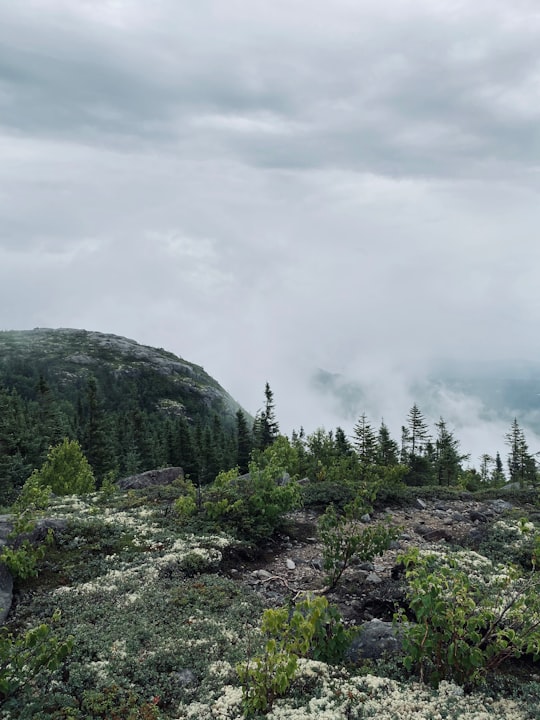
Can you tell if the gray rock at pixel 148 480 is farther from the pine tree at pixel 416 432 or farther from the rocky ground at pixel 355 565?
the pine tree at pixel 416 432

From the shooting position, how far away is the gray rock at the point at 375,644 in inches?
398

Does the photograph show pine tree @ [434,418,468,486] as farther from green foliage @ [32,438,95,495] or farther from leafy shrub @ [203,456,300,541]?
leafy shrub @ [203,456,300,541]

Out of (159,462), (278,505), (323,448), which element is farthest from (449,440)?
(278,505)

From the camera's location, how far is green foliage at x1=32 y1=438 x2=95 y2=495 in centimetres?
3453

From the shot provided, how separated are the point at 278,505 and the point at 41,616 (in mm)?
9457

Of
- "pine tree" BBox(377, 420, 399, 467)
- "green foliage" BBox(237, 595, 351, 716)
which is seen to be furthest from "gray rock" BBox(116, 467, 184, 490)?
"pine tree" BBox(377, 420, 399, 467)

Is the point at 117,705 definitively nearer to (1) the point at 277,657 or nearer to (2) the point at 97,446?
(1) the point at 277,657

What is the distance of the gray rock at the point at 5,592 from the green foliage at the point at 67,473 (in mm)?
21111

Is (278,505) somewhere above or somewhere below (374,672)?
above

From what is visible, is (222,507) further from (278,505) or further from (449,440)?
(449,440)

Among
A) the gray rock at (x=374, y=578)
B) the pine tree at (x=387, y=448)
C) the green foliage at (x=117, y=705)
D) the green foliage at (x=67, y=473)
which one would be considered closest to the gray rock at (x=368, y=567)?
the gray rock at (x=374, y=578)

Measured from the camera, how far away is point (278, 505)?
19078 mm

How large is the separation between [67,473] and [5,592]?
84.5 feet

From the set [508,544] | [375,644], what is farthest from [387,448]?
[375,644]
